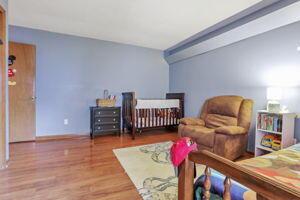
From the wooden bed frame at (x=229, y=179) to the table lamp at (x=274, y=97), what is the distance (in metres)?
2.18

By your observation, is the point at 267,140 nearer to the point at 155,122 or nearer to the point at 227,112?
the point at 227,112

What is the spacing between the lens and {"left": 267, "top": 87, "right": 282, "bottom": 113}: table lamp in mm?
2458

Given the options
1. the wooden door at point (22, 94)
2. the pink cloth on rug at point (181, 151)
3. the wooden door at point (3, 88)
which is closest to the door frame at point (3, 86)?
the wooden door at point (3, 88)

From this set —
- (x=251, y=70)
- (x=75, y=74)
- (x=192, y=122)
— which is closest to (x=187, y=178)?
(x=192, y=122)

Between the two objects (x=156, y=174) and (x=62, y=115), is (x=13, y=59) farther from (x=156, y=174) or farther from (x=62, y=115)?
(x=156, y=174)

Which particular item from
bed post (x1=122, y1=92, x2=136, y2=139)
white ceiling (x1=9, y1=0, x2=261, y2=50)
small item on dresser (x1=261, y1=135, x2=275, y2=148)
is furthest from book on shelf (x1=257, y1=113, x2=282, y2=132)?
bed post (x1=122, y1=92, x2=136, y2=139)

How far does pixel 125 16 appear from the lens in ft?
9.66

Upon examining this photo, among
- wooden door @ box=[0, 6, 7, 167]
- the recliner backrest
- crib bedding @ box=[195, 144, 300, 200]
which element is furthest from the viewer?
the recliner backrest

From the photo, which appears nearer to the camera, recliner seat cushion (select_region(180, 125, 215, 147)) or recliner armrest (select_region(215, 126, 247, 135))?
recliner armrest (select_region(215, 126, 247, 135))

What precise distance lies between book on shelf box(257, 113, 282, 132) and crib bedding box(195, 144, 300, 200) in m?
0.65

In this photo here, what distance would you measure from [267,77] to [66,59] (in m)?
4.02

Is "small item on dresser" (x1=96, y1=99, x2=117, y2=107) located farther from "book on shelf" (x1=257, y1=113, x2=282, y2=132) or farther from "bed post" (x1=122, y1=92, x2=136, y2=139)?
"book on shelf" (x1=257, y1=113, x2=282, y2=132)

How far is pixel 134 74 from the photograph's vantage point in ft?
15.5

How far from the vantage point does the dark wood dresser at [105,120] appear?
3924mm
